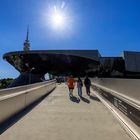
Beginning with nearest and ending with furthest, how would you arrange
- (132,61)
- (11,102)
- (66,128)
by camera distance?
(66,128)
(11,102)
(132,61)

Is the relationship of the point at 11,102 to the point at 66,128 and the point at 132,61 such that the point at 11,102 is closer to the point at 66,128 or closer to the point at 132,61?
the point at 66,128

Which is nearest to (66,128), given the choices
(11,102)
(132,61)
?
(11,102)

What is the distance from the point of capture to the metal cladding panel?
100750 mm

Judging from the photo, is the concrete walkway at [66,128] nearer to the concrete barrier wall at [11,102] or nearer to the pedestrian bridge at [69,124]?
the pedestrian bridge at [69,124]

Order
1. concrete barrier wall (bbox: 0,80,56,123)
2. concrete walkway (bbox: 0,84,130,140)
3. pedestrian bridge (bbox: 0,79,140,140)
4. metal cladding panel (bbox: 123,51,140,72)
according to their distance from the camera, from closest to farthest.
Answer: concrete walkway (bbox: 0,84,130,140), pedestrian bridge (bbox: 0,79,140,140), concrete barrier wall (bbox: 0,80,56,123), metal cladding panel (bbox: 123,51,140,72)

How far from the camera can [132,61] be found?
101125 mm

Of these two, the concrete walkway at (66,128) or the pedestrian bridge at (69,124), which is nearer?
the concrete walkway at (66,128)

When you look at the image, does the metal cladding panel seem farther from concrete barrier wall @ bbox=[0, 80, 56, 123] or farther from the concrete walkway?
the concrete walkway

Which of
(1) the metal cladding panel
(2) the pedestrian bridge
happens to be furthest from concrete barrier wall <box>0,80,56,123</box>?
(1) the metal cladding panel

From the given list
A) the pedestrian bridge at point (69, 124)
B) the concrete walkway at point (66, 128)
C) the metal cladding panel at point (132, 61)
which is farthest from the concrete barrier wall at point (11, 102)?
the metal cladding panel at point (132, 61)

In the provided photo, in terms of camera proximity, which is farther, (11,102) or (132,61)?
(132,61)

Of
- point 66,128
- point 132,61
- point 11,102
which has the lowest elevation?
point 66,128

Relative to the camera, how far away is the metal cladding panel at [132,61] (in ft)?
331

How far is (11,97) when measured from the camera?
1078cm
